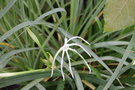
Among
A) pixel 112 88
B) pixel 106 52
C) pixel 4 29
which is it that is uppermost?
pixel 4 29

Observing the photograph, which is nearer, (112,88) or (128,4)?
(128,4)

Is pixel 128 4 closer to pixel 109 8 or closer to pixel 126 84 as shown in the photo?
pixel 109 8

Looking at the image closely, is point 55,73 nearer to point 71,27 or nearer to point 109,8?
point 71,27

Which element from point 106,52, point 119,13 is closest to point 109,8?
point 119,13

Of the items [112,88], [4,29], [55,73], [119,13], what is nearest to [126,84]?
[112,88]

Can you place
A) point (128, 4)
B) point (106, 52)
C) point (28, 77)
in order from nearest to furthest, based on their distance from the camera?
point (128, 4) → point (28, 77) → point (106, 52)

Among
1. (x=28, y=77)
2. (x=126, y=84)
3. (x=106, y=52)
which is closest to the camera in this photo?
(x=28, y=77)

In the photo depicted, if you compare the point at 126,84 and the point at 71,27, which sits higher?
the point at 71,27
